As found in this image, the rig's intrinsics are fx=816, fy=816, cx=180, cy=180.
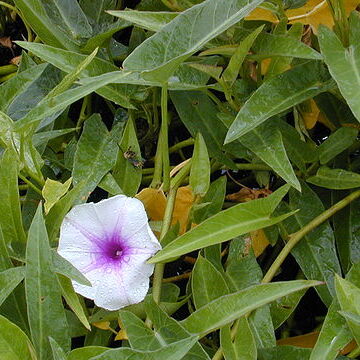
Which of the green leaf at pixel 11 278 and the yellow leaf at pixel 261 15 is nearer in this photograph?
the green leaf at pixel 11 278

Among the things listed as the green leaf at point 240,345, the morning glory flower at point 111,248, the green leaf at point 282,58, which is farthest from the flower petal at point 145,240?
the green leaf at point 282,58

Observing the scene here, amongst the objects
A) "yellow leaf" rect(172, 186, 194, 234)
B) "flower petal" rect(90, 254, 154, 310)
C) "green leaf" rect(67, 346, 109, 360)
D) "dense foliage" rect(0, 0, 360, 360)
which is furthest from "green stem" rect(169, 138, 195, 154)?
"green leaf" rect(67, 346, 109, 360)

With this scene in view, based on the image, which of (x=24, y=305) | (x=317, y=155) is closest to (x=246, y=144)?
(x=317, y=155)

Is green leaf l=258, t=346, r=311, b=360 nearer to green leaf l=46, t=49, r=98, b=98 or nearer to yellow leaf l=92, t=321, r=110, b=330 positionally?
yellow leaf l=92, t=321, r=110, b=330

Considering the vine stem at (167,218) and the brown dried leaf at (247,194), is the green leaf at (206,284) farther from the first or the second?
the brown dried leaf at (247,194)

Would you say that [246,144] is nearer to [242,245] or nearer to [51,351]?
[242,245]
